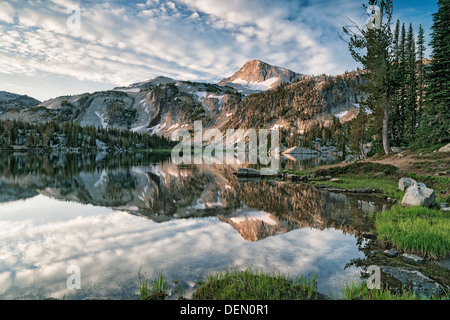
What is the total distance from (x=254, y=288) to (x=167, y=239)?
6884 mm

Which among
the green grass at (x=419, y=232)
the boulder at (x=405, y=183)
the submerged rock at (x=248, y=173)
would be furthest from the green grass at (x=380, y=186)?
the submerged rock at (x=248, y=173)

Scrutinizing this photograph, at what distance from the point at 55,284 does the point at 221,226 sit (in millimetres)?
9219

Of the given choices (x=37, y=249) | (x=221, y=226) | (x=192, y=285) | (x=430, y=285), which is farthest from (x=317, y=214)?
(x=37, y=249)

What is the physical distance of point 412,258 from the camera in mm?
A: 9703

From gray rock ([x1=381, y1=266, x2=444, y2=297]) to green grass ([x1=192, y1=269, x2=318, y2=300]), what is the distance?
9.60 ft

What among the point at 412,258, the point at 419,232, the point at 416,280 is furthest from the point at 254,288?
the point at 419,232

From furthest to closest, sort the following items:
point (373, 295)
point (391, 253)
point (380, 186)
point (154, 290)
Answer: point (380, 186) < point (391, 253) < point (154, 290) < point (373, 295)

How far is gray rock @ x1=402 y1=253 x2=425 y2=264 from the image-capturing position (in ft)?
31.1

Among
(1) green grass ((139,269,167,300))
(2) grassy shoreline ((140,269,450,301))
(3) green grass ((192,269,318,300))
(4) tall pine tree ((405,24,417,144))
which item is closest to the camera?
(2) grassy shoreline ((140,269,450,301))

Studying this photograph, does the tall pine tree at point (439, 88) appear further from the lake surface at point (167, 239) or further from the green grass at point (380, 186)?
the lake surface at point (167, 239)

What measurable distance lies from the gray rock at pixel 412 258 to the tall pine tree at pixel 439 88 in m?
36.9

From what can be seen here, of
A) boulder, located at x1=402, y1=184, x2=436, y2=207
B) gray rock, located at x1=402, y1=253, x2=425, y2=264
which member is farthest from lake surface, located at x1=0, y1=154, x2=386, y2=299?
boulder, located at x1=402, y1=184, x2=436, y2=207

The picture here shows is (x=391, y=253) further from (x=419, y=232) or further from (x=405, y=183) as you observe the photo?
(x=405, y=183)

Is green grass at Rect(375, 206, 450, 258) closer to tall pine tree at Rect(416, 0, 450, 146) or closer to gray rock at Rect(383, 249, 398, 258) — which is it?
gray rock at Rect(383, 249, 398, 258)
